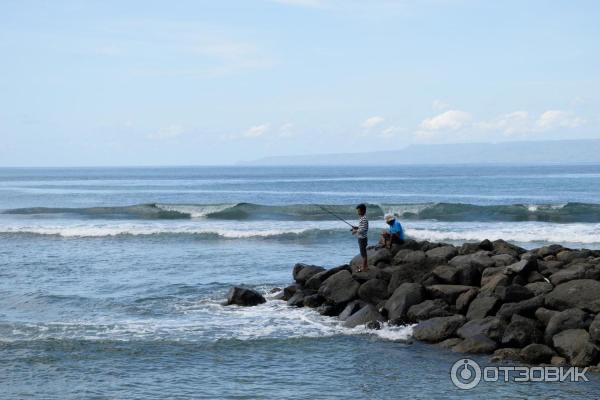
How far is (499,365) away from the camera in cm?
A: 1130

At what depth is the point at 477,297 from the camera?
13.4m

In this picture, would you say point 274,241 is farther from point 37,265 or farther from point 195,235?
point 37,265

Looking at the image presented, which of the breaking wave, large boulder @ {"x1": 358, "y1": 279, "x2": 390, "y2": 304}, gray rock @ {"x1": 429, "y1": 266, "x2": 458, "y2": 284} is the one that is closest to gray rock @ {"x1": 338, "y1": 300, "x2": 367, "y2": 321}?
large boulder @ {"x1": 358, "y1": 279, "x2": 390, "y2": 304}

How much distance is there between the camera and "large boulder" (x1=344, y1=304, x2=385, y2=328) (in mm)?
13922

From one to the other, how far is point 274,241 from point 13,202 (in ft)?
109

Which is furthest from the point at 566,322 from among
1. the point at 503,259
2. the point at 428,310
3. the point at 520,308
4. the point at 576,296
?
the point at 503,259

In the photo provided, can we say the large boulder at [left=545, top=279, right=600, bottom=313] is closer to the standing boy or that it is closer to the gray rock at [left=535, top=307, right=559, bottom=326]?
the gray rock at [left=535, top=307, right=559, bottom=326]

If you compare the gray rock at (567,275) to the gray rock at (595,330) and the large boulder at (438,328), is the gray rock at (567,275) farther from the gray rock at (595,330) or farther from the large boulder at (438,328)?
the gray rock at (595,330)

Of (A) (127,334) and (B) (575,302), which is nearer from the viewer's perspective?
(B) (575,302)

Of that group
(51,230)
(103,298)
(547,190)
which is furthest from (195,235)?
(547,190)

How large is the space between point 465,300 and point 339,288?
2891 mm

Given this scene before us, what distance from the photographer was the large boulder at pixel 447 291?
546 inches

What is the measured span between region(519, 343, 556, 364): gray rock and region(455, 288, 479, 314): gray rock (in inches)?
79.0

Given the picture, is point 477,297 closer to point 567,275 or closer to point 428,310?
point 428,310
